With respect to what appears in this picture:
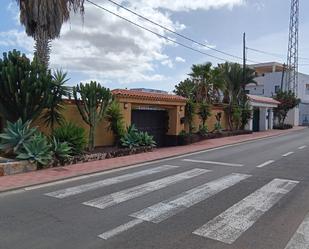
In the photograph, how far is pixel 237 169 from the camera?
41.4 feet

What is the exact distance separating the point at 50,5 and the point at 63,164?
24.9 ft

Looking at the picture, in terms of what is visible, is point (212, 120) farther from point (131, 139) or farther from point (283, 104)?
point (283, 104)

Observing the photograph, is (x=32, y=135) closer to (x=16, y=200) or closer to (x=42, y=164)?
(x=42, y=164)

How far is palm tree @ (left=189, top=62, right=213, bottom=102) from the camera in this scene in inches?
1232

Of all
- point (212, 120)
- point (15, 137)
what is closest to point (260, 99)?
point (212, 120)

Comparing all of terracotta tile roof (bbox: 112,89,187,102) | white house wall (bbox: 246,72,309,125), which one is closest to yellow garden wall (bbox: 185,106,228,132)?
terracotta tile roof (bbox: 112,89,187,102)

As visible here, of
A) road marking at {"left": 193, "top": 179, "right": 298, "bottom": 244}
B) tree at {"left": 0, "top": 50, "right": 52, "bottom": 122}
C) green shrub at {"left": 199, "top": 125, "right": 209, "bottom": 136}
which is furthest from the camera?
green shrub at {"left": 199, "top": 125, "right": 209, "bottom": 136}

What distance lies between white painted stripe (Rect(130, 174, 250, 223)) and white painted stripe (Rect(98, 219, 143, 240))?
26 centimetres

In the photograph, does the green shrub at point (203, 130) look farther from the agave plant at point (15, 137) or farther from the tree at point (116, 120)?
the agave plant at point (15, 137)

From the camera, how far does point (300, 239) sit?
574 cm

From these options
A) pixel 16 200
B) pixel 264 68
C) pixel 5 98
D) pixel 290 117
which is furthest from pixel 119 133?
pixel 264 68

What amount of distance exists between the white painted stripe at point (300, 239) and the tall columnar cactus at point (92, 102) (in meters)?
10.0

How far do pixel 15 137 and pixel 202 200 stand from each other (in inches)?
261

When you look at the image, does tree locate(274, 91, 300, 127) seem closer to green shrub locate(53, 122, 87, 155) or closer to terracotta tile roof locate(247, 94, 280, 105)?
terracotta tile roof locate(247, 94, 280, 105)
